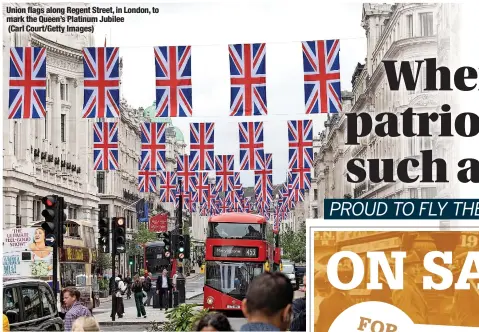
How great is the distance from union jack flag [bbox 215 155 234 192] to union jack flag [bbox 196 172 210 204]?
1.52m

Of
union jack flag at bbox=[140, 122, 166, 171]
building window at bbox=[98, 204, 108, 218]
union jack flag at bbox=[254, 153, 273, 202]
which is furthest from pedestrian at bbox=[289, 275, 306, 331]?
building window at bbox=[98, 204, 108, 218]

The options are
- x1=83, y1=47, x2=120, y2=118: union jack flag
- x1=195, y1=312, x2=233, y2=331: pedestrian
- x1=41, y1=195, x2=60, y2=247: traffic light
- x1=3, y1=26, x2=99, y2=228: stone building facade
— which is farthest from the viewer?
x1=3, y1=26, x2=99, y2=228: stone building facade

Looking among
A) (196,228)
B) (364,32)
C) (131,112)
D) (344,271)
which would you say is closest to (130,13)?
(364,32)

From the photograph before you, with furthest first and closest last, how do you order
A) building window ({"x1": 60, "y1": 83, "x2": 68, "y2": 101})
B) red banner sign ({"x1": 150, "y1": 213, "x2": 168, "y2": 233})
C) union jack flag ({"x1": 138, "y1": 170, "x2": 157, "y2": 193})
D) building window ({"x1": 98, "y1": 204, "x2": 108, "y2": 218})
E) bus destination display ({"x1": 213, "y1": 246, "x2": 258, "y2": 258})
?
red banner sign ({"x1": 150, "y1": 213, "x2": 168, "y2": 233})
building window ({"x1": 98, "y1": 204, "x2": 108, "y2": 218})
bus destination display ({"x1": 213, "y1": 246, "x2": 258, "y2": 258})
union jack flag ({"x1": 138, "y1": 170, "x2": 157, "y2": 193})
building window ({"x1": 60, "y1": 83, "x2": 68, "y2": 101})

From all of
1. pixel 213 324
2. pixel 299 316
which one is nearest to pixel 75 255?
pixel 299 316

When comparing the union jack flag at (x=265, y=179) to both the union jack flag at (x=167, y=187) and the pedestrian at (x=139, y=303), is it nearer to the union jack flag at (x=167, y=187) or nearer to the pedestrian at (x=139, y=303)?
the union jack flag at (x=167, y=187)

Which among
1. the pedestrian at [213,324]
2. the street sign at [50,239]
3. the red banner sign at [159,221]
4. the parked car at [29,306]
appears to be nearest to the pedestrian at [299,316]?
the parked car at [29,306]

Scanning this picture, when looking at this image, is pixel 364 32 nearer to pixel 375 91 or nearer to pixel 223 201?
pixel 375 91

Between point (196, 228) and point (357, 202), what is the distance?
2927 cm

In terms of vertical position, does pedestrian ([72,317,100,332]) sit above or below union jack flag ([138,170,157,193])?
below

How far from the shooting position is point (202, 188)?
30.2 metres

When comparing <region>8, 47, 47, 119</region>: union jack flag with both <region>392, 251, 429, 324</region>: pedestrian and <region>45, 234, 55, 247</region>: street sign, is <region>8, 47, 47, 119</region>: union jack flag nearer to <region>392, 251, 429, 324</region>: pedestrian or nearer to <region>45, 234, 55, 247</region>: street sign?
<region>45, 234, 55, 247</region>: street sign

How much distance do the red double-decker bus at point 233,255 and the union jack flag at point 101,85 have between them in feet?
28.1

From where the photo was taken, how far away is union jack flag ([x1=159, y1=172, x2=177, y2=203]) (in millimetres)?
30094
